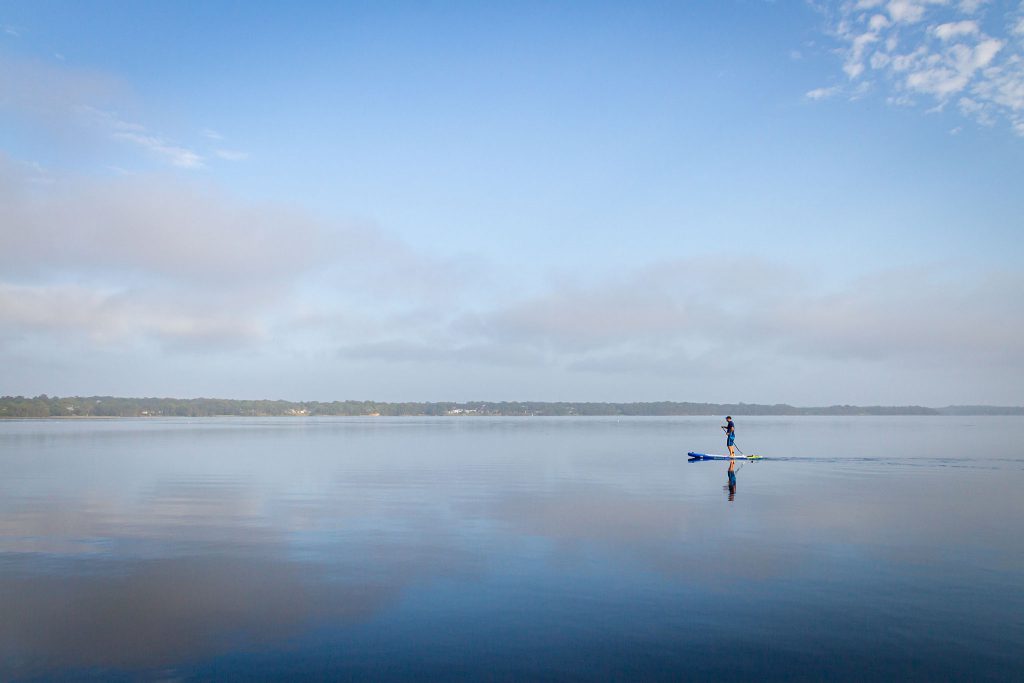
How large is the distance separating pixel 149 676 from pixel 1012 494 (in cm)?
2475

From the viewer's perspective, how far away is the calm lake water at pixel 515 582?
27.2 ft

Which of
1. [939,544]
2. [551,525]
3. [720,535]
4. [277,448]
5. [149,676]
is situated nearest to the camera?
[149,676]

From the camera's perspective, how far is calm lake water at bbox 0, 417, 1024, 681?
27.2 feet

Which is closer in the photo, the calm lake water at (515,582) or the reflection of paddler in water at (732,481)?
the calm lake water at (515,582)

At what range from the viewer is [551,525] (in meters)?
17.2

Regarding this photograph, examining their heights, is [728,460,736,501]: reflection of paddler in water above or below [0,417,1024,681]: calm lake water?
above

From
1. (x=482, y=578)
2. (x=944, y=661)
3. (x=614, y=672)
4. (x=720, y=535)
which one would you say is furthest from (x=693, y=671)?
(x=720, y=535)

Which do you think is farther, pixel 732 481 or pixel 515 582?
pixel 732 481

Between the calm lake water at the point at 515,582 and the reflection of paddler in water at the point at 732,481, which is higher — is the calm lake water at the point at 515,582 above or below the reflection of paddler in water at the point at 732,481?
below

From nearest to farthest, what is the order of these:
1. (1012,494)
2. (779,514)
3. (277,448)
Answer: (779,514)
(1012,494)
(277,448)

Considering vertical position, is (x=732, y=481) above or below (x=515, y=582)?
above

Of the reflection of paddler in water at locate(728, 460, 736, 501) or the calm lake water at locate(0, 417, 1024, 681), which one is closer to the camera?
the calm lake water at locate(0, 417, 1024, 681)

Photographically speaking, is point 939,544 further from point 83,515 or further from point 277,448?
point 277,448

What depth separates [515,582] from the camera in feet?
38.8
